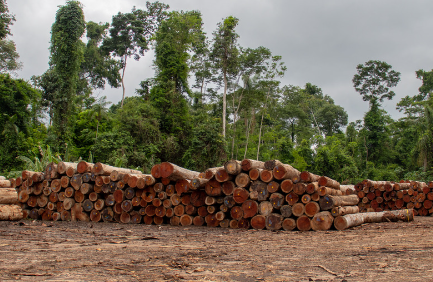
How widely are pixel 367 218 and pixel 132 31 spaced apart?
37.8 m

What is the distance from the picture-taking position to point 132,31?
133ft

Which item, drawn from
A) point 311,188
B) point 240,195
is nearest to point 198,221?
point 240,195

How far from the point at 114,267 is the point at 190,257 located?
1.00m

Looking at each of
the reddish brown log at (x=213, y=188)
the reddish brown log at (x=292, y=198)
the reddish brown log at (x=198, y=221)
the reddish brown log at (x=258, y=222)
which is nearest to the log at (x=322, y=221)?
the reddish brown log at (x=292, y=198)

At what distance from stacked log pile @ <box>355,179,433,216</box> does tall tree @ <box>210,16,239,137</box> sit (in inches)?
793

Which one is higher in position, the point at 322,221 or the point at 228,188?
the point at 228,188

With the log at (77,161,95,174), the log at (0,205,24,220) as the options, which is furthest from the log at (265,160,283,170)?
the log at (0,205,24,220)

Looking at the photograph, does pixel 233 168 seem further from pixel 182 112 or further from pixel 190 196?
A: pixel 182 112

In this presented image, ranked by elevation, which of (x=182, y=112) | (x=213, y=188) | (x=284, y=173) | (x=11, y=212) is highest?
(x=182, y=112)

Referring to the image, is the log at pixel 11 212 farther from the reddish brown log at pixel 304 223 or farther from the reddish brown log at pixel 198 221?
the reddish brown log at pixel 304 223

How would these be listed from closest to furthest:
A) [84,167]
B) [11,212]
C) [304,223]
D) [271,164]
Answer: [304,223] → [271,164] → [11,212] → [84,167]

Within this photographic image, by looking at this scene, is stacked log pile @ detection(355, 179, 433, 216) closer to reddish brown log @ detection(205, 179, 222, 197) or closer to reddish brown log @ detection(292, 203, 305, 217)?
reddish brown log @ detection(292, 203, 305, 217)

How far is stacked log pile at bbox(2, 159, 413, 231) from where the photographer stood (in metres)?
7.57

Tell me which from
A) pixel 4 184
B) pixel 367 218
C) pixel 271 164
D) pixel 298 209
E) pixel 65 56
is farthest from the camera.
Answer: pixel 65 56
